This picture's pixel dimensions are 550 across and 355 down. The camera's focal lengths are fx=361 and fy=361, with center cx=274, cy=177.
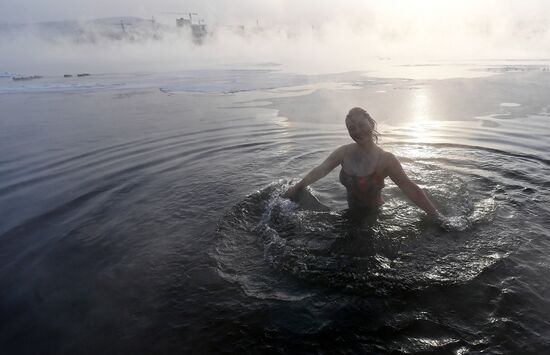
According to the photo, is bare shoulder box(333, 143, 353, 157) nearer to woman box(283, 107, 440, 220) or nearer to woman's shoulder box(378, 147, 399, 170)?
woman box(283, 107, 440, 220)

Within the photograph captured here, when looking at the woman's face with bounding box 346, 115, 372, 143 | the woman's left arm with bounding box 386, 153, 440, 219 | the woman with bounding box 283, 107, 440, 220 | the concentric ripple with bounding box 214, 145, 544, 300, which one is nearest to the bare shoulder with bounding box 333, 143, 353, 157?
the woman with bounding box 283, 107, 440, 220

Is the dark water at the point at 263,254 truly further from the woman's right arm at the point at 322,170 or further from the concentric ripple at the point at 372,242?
the woman's right arm at the point at 322,170

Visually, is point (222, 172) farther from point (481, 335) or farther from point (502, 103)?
point (502, 103)

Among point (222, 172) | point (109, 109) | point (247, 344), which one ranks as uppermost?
point (109, 109)

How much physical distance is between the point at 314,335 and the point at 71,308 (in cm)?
220

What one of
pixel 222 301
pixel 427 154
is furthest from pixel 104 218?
pixel 427 154

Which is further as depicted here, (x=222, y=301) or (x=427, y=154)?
(x=427, y=154)

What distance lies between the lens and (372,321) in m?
2.94

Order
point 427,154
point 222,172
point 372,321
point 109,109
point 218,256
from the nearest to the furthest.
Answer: point 372,321 < point 218,256 < point 222,172 < point 427,154 < point 109,109

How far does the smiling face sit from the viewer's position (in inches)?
163

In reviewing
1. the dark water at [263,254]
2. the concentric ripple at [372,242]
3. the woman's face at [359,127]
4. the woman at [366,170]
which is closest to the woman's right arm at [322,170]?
the woman at [366,170]

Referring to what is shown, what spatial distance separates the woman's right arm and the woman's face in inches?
18.3

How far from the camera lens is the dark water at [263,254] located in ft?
9.41

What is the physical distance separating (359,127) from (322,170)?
0.91 m
